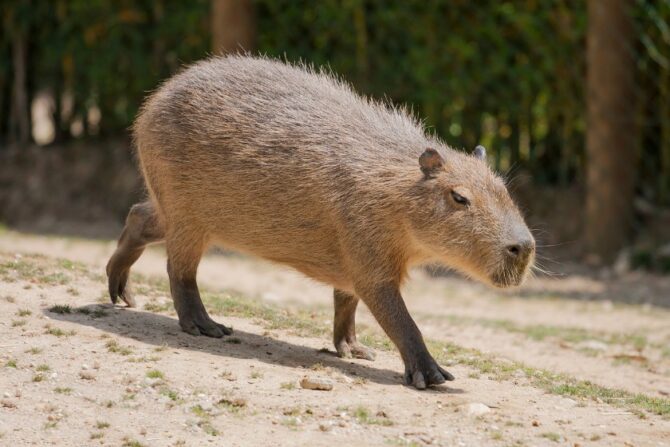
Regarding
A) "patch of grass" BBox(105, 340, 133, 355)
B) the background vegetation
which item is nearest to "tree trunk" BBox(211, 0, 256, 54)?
the background vegetation

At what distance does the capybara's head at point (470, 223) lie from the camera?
5.59 metres

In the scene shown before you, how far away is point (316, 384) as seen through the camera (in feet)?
17.3

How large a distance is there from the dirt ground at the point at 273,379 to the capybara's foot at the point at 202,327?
8cm

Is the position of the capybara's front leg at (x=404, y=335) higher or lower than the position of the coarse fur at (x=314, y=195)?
lower

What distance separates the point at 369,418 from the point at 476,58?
298 inches

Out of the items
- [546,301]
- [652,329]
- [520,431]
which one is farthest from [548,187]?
[520,431]

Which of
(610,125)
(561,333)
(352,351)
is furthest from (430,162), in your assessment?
(610,125)

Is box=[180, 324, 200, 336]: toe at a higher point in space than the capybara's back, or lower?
lower

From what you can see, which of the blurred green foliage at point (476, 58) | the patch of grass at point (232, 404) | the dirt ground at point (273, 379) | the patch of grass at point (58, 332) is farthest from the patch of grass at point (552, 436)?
the blurred green foliage at point (476, 58)

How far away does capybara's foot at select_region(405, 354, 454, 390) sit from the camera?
18.2 feet

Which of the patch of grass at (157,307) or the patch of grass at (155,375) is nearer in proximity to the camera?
the patch of grass at (155,375)

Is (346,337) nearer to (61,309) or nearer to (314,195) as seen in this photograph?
(314,195)

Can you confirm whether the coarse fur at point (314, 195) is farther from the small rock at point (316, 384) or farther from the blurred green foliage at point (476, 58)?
the blurred green foliage at point (476, 58)

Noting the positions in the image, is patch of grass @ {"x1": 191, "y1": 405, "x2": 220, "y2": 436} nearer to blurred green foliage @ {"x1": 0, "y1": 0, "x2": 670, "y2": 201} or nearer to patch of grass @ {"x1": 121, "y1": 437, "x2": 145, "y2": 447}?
patch of grass @ {"x1": 121, "y1": 437, "x2": 145, "y2": 447}
